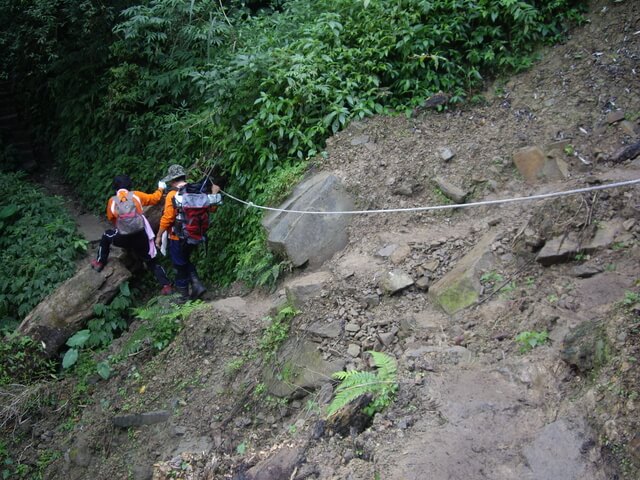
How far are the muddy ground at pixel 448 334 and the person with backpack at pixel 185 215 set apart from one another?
2.88 feet

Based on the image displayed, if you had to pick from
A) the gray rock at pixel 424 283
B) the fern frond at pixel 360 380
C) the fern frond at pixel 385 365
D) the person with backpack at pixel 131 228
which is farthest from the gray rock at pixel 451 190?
the person with backpack at pixel 131 228

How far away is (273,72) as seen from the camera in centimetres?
952

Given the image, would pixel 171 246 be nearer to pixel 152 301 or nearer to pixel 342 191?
pixel 152 301

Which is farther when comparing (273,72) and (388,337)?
(273,72)

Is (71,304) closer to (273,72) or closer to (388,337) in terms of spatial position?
(273,72)

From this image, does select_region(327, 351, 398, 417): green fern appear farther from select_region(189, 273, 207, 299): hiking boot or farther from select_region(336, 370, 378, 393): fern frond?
select_region(189, 273, 207, 299): hiking boot

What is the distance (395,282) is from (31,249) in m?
7.41

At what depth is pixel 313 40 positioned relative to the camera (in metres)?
9.67

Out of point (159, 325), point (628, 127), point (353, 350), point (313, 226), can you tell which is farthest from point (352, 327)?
point (628, 127)

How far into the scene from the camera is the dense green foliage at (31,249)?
1046cm

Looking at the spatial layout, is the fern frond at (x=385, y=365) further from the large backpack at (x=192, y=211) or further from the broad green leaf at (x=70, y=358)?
the broad green leaf at (x=70, y=358)

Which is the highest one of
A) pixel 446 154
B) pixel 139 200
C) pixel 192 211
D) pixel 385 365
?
pixel 139 200

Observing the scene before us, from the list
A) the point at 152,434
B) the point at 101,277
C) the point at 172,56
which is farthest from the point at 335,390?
the point at 172,56

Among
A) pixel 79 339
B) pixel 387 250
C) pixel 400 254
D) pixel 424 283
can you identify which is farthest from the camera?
pixel 79 339
